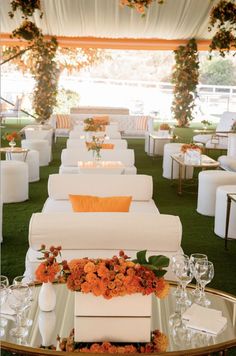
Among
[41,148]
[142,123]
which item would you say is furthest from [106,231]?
[142,123]

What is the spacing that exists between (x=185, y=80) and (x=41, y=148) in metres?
8.17

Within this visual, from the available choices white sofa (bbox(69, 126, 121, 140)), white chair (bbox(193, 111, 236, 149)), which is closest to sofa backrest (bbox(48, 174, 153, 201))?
white sofa (bbox(69, 126, 121, 140))

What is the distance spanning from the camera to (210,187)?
6.47m

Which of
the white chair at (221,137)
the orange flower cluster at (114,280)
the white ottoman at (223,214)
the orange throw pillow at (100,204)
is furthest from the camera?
the white chair at (221,137)

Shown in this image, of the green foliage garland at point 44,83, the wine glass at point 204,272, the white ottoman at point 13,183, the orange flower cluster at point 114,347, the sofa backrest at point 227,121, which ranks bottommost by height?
the white ottoman at point 13,183

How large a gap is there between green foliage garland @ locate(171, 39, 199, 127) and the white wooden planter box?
49.6ft

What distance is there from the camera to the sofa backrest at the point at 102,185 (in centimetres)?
531

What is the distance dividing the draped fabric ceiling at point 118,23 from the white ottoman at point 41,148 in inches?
205

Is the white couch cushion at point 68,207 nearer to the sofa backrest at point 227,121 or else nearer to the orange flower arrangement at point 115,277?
the orange flower arrangement at point 115,277

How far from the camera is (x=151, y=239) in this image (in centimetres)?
337

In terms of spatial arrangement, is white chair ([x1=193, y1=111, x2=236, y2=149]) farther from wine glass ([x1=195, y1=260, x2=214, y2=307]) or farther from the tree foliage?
the tree foliage

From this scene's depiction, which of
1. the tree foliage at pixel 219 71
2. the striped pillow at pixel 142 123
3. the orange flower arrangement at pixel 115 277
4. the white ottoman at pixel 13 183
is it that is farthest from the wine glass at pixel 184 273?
the tree foliage at pixel 219 71

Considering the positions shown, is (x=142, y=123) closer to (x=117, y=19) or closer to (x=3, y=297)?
(x=117, y=19)

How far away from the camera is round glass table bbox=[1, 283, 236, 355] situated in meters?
2.16
